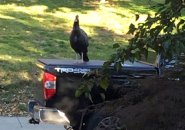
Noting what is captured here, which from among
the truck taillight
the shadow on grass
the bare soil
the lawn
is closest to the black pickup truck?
the truck taillight

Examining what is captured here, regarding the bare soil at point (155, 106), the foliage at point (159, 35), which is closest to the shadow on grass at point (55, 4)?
the bare soil at point (155, 106)

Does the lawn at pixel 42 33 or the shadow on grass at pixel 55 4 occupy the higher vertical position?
the shadow on grass at pixel 55 4

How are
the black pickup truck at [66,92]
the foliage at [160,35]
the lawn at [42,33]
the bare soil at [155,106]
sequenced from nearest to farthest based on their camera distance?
the foliage at [160,35]
the bare soil at [155,106]
the black pickup truck at [66,92]
the lawn at [42,33]

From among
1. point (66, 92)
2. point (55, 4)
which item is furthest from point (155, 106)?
point (55, 4)

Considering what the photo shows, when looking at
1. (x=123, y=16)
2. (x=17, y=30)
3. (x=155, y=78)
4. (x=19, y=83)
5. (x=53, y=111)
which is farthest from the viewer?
(x=123, y=16)

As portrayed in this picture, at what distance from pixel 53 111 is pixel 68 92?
1.19 feet

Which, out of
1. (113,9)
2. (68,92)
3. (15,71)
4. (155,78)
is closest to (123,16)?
(113,9)

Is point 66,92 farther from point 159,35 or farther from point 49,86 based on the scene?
point 159,35

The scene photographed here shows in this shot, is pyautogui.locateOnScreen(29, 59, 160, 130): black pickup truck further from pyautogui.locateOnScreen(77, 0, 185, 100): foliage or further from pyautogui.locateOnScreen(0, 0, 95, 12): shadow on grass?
pyautogui.locateOnScreen(0, 0, 95, 12): shadow on grass

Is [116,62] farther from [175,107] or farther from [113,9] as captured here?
[113,9]

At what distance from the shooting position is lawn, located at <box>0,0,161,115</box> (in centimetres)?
1085

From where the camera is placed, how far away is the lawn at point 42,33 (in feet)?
35.6

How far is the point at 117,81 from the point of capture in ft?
20.2

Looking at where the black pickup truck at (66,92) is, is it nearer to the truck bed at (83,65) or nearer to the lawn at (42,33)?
the truck bed at (83,65)
